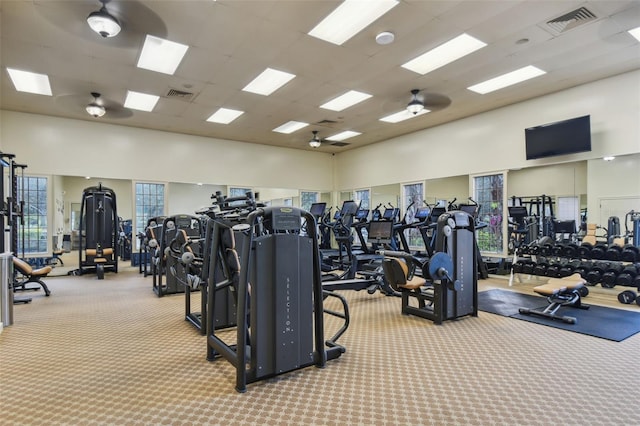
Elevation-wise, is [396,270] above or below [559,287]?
above

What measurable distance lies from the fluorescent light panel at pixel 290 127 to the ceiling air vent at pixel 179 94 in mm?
2707

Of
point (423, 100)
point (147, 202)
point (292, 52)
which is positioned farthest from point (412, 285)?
point (147, 202)

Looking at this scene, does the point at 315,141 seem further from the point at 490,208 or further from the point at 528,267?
the point at 528,267

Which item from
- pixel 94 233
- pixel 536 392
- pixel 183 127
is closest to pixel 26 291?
pixel 94 233

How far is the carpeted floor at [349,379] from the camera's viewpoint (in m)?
2.43

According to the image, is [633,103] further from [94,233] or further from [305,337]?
[94,233]

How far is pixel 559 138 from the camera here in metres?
6.92

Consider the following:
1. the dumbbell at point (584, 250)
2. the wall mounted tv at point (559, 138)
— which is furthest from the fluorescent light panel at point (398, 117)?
the dumbbell at point (584, 250)

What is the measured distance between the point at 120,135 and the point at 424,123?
8.01 meters

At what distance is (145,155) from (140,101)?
7.85 ft

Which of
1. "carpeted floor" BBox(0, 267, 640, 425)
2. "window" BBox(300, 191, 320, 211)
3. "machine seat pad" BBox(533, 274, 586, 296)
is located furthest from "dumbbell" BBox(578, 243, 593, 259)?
"window" BBox(300, 191, 320, 211)

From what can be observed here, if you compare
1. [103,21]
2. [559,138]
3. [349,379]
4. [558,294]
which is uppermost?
[103,21]

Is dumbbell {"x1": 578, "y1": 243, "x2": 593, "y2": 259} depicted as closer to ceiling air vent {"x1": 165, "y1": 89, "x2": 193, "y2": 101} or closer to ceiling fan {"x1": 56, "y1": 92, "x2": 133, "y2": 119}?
ceiling air vent {"x1": 165, "y1": 89, "x2": 193, "y2": 101}

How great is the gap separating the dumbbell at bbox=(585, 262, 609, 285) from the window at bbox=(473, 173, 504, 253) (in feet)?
8.02
